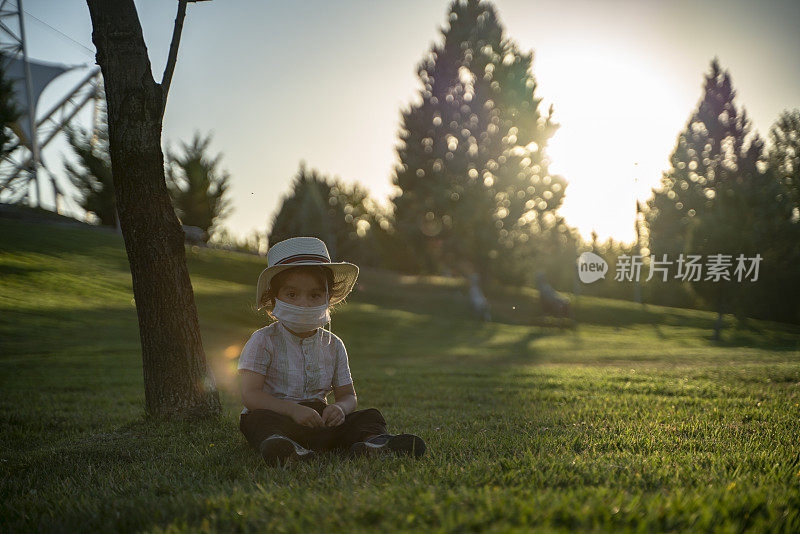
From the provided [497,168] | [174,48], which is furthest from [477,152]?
[174,48]

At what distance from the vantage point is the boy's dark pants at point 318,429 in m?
3.82

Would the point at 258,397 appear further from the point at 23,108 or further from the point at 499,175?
the point at 499,175

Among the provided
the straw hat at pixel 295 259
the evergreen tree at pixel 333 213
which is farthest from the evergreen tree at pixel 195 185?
the straw hat at pixel 295 259

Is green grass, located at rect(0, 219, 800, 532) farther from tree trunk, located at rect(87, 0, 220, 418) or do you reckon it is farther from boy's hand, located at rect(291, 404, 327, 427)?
tree trunk, located at rect(87, 0, 220, 418)

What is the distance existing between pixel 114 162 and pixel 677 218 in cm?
3979

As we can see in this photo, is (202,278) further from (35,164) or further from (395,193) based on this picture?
(395,193)

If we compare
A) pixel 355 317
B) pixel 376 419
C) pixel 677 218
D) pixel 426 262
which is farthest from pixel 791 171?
pixel 376 419

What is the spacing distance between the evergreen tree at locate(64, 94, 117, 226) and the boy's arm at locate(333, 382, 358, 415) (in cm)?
2979

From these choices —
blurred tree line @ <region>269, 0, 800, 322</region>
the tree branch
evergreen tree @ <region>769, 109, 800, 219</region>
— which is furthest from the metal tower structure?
evergreen tree @ <region>769, 109, 800, 219</region>

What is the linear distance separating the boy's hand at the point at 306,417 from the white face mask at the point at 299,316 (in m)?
0.60

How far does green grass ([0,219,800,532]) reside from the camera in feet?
7.48

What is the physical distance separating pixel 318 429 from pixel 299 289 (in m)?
1.01

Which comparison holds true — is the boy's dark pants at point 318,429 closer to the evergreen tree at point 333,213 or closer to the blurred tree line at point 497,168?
the blurred tree line at point 497,168

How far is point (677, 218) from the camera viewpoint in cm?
3847
